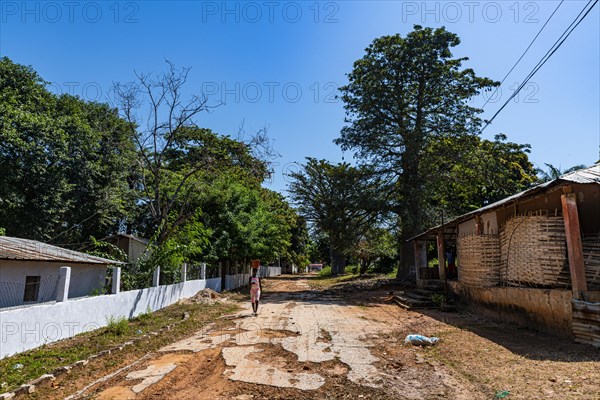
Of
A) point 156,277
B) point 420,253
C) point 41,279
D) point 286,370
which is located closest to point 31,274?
point 41,279

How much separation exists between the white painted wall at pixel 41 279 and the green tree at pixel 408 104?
15476mm

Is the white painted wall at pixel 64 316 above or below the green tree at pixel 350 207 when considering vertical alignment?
below

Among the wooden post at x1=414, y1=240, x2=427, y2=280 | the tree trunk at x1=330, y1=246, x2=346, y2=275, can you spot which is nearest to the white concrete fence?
the wooden post at x1=414, y1=240, x2=427, y2=280

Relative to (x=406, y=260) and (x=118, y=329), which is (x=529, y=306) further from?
(x=406, y=260)

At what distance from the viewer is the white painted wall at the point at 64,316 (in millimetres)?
7258

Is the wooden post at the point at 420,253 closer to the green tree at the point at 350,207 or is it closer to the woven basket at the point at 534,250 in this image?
the green tree at the point at 350,207

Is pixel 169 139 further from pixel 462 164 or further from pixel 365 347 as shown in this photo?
pixel 462 164

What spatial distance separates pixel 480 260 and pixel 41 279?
551 inches

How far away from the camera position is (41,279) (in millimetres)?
12758

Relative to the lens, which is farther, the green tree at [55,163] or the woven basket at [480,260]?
the green tree at [55,163]

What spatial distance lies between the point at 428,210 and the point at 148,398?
66.4 feet

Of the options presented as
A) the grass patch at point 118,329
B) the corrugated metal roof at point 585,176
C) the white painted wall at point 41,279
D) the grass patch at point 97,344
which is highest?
the corrugated metal roof at point 585,176

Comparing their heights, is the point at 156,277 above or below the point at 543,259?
below

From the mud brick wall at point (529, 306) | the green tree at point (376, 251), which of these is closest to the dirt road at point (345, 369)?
the mud brick wall at point (529, 306)
